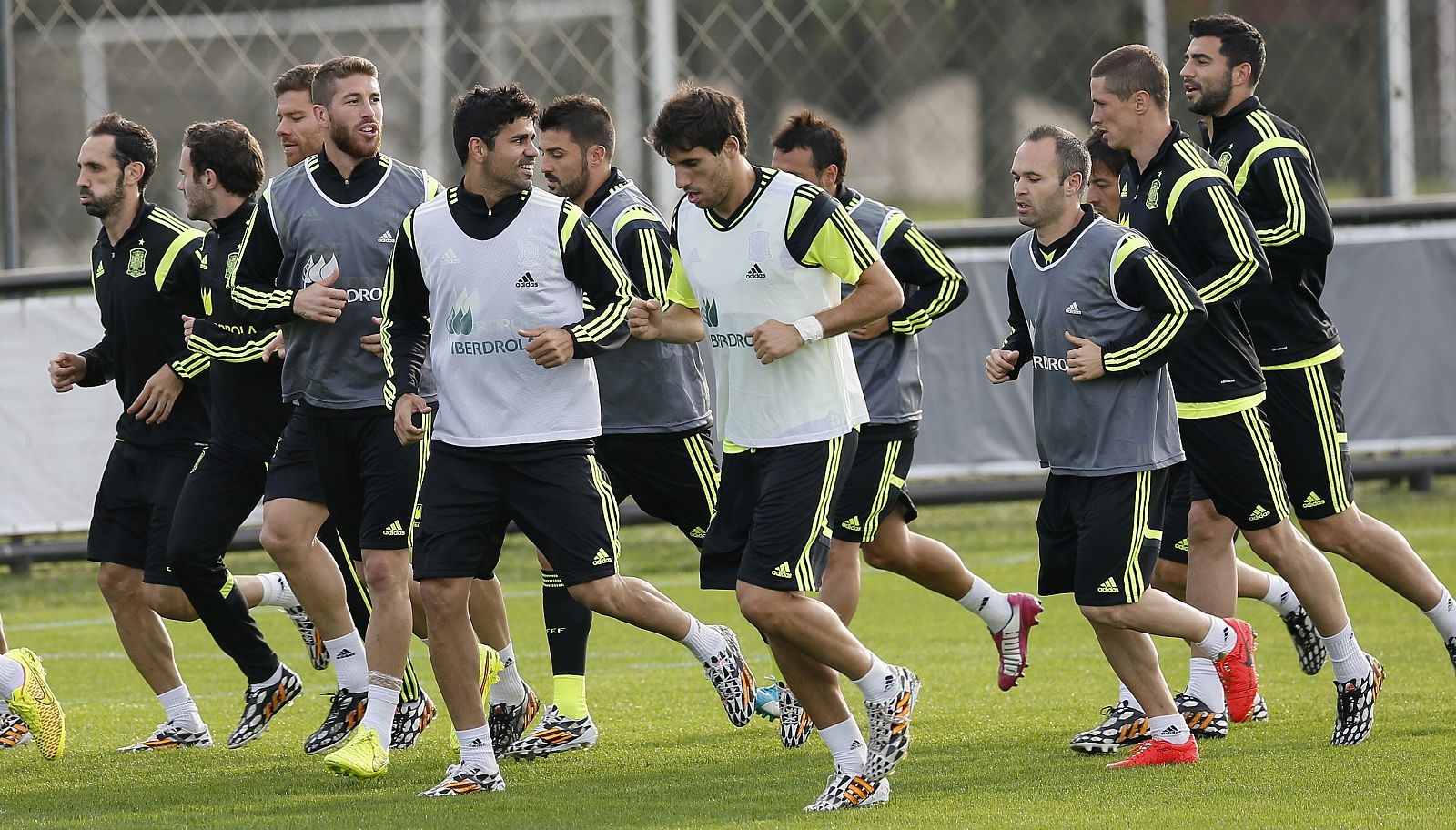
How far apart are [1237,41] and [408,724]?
3642 millimetres

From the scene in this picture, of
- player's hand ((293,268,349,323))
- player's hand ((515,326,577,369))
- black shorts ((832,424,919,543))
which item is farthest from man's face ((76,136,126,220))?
black shorts ((832,424,919,543))

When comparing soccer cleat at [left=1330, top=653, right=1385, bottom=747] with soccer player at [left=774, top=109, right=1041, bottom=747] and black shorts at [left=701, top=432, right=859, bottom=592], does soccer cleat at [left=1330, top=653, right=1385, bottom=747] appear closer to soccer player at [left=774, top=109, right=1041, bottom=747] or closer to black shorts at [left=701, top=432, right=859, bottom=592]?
→ soccer player at [left=774, top=109, right=1041, bottom=747]

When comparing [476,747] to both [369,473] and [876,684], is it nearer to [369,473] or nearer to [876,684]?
[369,473]

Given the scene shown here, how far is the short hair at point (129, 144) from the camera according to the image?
278 inches

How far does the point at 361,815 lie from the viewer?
5684mm

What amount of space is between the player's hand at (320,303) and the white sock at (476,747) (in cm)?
137

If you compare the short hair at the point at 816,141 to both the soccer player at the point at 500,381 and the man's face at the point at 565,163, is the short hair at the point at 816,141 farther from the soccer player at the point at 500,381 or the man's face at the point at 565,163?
the soccer player at the point at 500,381

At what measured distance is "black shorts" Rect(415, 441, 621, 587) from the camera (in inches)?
229

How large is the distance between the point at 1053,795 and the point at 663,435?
205 cm

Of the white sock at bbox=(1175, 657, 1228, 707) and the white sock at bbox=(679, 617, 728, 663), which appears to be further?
the white sock at bbox=(679, 617, 728, 663)

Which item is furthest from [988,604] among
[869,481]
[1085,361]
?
[1085,361]

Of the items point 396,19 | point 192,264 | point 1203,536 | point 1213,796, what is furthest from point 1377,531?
point 396,19

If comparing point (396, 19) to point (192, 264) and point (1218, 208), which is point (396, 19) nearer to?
point (192, 264)

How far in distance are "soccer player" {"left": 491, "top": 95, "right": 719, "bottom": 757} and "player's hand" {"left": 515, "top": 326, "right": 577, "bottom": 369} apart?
1.20 metres
